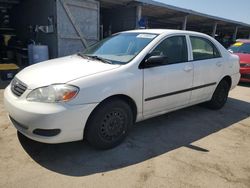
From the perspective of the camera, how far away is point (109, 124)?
2.91 m

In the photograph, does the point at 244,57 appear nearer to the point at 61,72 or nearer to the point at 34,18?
the point at 61,72

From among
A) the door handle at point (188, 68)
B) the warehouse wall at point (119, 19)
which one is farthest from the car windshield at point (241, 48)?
the door handle at point (188, 68)

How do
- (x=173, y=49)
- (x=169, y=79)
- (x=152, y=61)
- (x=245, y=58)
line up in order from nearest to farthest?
(x=152, y=61)
(x=169, y=79)
(x=173, y=49)
(x=245, y=58)

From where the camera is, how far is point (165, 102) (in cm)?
351

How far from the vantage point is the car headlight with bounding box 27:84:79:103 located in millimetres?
2486

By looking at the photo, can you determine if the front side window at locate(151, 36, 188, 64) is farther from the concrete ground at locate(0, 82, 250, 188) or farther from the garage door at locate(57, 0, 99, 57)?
the garage door at locate(57, 0, 99, 57)

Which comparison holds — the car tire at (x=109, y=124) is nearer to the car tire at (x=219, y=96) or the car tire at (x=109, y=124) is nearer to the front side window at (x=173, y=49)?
the front side window at (x=173, y=49)

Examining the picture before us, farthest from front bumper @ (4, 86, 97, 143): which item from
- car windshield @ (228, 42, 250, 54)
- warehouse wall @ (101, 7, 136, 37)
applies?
warehouse wall @ (101, 7, 136, 37)

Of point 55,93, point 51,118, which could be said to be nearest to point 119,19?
point 55,93

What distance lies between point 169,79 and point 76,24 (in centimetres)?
671

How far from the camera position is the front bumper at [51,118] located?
7.99 ft

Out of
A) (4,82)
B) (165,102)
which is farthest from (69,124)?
(4,82)

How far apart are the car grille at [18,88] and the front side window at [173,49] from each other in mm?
1804

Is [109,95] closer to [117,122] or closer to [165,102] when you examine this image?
[117,122]
